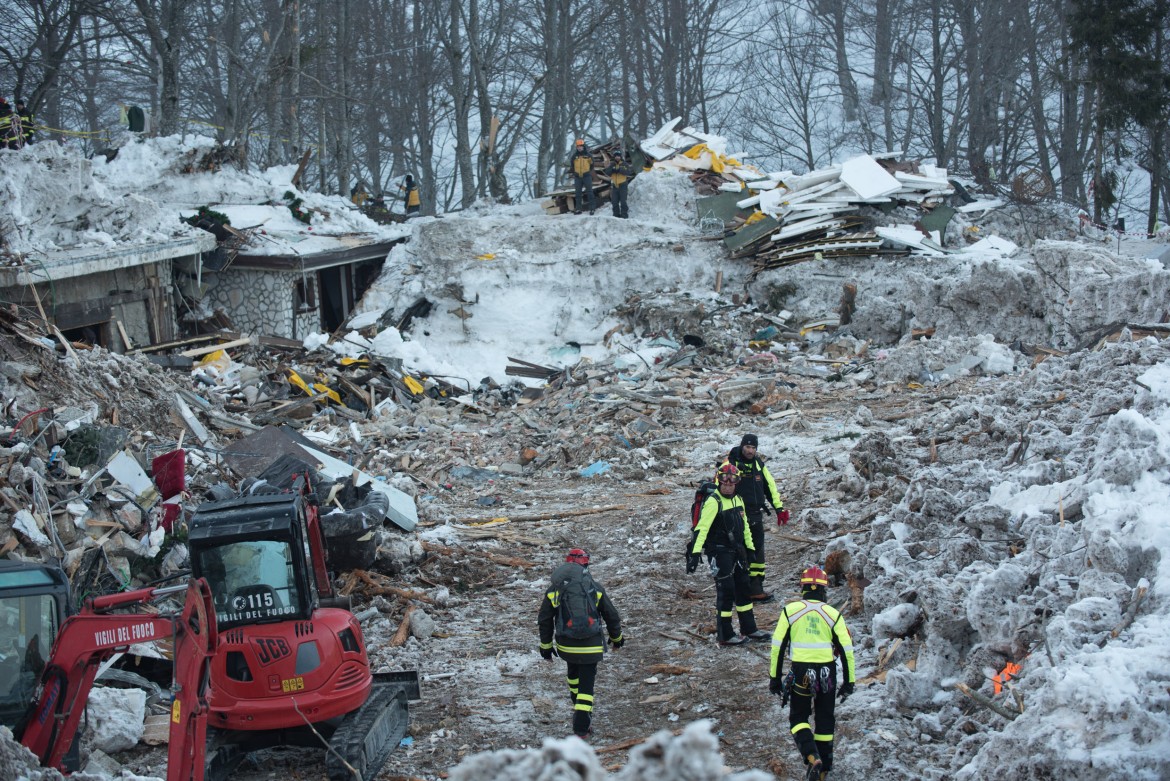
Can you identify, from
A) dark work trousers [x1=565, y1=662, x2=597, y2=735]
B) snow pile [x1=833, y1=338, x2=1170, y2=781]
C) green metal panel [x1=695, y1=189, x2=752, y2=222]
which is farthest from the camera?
green metal panel [x1=695, y1=189, x2=752, y2=222]

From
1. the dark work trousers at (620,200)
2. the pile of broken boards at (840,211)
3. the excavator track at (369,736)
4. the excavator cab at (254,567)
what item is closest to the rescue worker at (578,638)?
the excavator track at (369,736)

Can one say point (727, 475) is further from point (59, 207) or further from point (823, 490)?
point (59, 207)

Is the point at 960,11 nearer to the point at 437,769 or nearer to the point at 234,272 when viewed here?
the point at 234,272

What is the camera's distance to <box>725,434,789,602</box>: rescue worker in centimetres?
925

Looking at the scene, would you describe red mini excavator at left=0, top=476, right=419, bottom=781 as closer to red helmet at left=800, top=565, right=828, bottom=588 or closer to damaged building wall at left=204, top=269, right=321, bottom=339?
red helmet at left=800, top=565, right=828, bottom=588

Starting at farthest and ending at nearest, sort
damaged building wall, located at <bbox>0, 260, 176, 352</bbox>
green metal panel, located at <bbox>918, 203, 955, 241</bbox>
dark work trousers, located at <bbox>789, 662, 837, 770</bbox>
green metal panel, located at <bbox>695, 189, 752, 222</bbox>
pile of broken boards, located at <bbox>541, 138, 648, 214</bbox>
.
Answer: pile of broken boards, located at <bbox>541, 138, 648, 214</bbox> → green metal panel, located at <bbox>695, 189, 752, 222</bbox> → green metal panel, located at <bbox>918, 203, 955, 241</bbox> → damaged building wall, located at <bbox>0, 260, 176, 352</bbox> → dark work trousers, located at <bbox>789, 662, 837, 770</bbox>

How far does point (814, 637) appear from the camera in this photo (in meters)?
6.05

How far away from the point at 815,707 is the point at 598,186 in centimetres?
2118

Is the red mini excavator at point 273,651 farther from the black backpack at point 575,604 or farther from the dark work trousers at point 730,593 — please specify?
the dark work trousers at point 730,593

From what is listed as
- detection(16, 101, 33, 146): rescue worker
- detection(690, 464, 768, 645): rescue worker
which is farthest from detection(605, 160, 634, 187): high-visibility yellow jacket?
detection(690, 464, 768, 645): rescue worker

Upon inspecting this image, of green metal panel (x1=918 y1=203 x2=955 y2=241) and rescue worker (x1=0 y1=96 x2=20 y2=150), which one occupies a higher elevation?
rescue worker (x1=0 y1=96 x2=20 y2=150)

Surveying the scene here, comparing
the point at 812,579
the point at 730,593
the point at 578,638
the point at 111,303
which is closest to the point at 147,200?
the point at 111,303

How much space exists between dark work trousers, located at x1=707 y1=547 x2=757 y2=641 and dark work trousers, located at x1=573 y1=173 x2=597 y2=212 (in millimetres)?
17778

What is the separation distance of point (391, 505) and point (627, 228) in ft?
45.7
